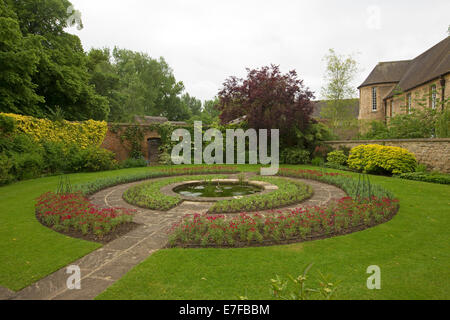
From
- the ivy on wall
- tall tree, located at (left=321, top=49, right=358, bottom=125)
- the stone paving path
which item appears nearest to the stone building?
tall tree, located at (left=321, top=49, right=358, bottom=125)

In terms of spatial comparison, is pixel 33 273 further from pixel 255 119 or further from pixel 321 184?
pixel 255 119

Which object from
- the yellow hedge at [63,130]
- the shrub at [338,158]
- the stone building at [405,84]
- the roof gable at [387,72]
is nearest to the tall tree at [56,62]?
the yellow hedge at [63,130]

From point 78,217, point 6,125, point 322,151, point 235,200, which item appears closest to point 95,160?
point 6,125

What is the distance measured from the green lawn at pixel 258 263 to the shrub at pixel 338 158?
9755 mm

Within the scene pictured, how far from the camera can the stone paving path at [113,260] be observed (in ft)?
9.27

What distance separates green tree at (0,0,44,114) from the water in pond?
501 inches

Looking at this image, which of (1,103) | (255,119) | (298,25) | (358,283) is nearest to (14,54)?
(1,103)

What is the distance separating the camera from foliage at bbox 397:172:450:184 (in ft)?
29.0

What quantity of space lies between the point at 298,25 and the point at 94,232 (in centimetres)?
1156

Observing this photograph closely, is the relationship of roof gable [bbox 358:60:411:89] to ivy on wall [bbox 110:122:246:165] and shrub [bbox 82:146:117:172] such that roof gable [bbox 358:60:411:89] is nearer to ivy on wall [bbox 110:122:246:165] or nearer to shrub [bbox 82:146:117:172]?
ivy on wall [bbox 110:122:246:165]

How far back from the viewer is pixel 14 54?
43.6 feet

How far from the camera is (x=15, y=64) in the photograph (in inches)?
530

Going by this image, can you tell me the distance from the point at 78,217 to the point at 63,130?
36.9ft
